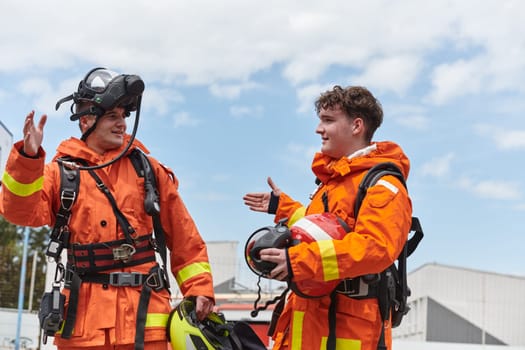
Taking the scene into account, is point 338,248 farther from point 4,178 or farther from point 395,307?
point 4,178

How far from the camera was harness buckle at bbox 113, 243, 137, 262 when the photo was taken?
4.24 m

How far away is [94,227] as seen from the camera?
4246mm

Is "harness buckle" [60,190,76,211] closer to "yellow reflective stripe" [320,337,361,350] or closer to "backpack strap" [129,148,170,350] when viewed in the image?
"backpack strap" [129,148,170,350]

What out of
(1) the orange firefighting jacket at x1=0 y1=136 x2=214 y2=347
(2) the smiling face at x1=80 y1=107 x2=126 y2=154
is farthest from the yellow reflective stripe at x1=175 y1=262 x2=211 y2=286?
(2) the smiling face at x1=80 y1=107 x2=126 y2=154

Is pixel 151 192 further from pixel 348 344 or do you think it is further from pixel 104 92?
pixel 348 344

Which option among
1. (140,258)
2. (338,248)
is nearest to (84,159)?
(140,258)

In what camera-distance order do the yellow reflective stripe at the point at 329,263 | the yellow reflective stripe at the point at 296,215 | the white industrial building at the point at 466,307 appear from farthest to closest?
the white industrial building at the point at 466,307 < the yellow reflective stripe at the point at 296,215 < the yellow reflective stripe at the point at 329,263

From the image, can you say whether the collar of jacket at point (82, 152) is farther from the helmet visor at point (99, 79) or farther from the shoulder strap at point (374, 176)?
the shoulder strap at point (374, 176)

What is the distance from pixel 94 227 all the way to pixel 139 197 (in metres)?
0.34

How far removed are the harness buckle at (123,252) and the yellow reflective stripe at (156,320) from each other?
351 millimetres

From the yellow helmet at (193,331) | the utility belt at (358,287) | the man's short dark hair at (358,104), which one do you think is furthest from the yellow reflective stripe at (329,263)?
the yellow helmet at (193,331)

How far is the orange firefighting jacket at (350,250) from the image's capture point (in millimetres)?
3584

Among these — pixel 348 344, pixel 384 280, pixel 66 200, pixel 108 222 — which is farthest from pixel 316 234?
pixel 66 200

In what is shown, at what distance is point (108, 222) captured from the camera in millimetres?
4266
